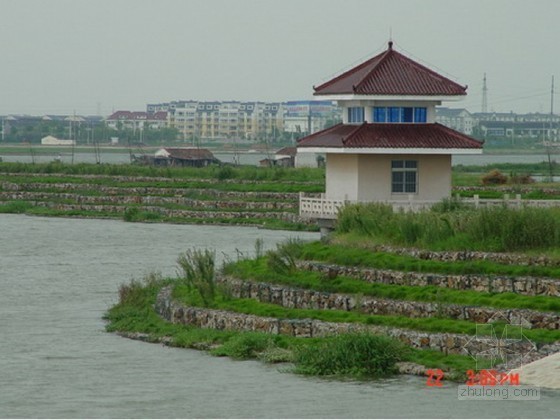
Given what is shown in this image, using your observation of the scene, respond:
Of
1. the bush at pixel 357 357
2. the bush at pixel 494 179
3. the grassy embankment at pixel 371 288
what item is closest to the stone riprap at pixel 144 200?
the bush at pixel 494 179

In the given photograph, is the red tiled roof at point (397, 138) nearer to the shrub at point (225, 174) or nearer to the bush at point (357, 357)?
the bush at point (357, 357)

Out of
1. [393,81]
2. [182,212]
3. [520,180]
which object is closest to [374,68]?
[393,81]

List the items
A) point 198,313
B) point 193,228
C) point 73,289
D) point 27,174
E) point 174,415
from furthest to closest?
point 27,174, point 193,228, point 73,289, point 198,313, point 174,415

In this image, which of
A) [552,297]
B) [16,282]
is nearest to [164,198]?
[16,282]

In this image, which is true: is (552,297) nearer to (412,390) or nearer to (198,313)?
(412,390)

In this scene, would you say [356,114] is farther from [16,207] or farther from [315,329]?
[16,207]

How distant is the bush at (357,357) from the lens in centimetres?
2936

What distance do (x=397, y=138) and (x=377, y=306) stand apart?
50.7ft

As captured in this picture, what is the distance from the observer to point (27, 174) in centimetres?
9150

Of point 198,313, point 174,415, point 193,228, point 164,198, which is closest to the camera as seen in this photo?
point 174,415

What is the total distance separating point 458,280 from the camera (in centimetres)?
3316

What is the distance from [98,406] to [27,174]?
65.5m

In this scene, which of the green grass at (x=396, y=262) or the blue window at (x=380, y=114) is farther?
the blue window at (x=380, y=114)

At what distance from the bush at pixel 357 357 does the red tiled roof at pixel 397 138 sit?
1755cm
